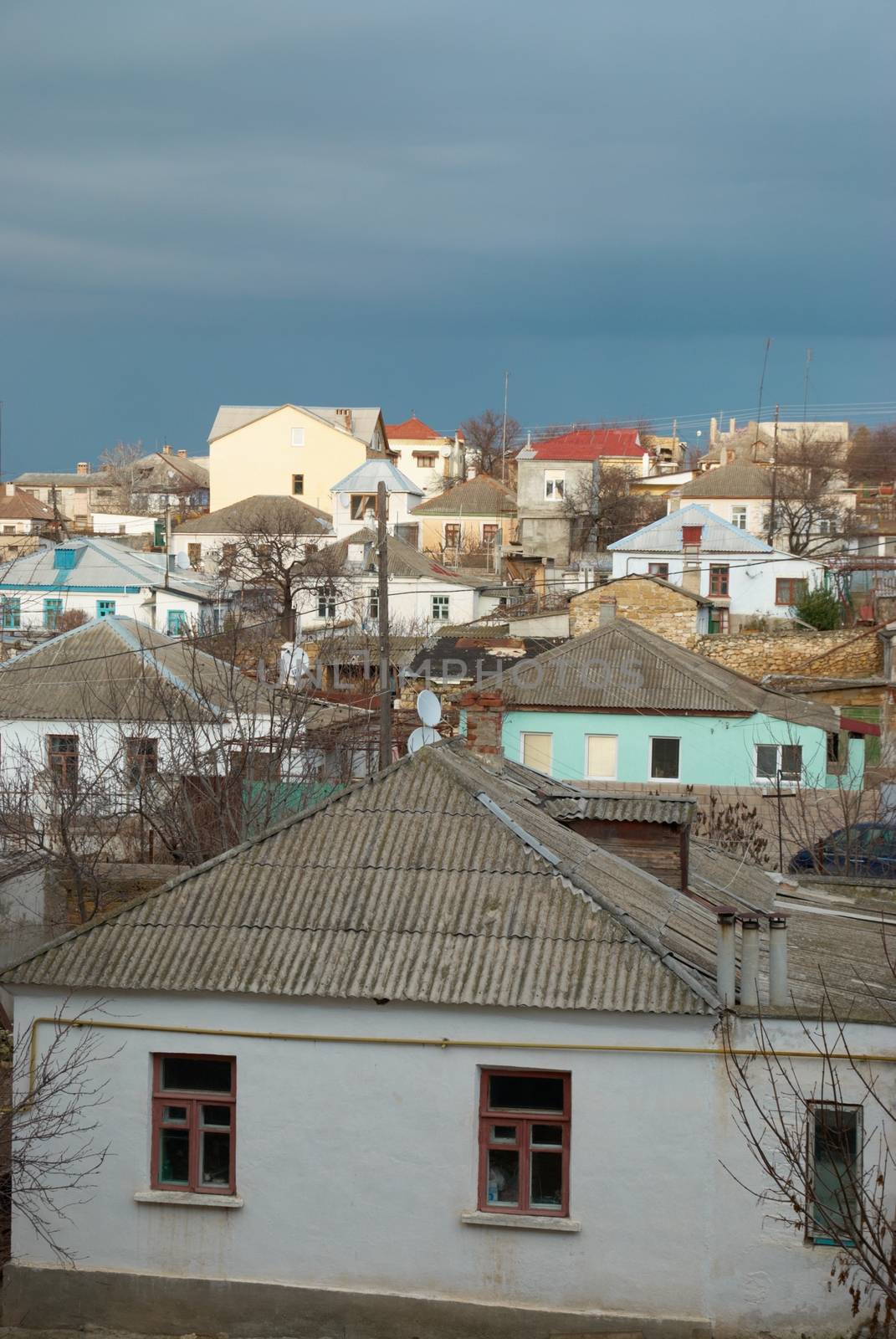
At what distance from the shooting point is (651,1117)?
34.5ft

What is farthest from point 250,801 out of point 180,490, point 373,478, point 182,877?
point 180,490

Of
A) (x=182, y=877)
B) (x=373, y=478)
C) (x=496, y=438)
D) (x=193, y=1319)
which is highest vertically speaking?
(x=496, y=438)

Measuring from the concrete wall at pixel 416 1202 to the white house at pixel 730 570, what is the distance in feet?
132

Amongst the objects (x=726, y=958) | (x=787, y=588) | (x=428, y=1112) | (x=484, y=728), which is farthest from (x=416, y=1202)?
(x=787, y=588)

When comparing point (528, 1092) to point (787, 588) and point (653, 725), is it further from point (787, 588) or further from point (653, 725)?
point (787, 588)

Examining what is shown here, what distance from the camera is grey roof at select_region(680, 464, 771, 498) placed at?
67312 millimetres

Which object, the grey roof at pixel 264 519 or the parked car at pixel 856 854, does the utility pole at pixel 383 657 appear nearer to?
the parked car at pixel 856 854

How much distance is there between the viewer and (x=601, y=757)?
3123 centimetres

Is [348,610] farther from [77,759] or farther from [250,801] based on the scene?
[250,801]

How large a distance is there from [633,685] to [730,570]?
2140cm

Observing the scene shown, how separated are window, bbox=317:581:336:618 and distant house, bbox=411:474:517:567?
44.2ft

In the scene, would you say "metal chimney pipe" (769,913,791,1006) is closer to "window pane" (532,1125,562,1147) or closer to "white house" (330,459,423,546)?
"window pane" (532,1125,562,1147)

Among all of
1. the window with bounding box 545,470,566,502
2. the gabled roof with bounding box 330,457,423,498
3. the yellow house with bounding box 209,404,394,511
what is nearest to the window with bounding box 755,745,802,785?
the gabled roof with bounding box 330,457,423,498

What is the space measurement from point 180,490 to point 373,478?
33.8 m
